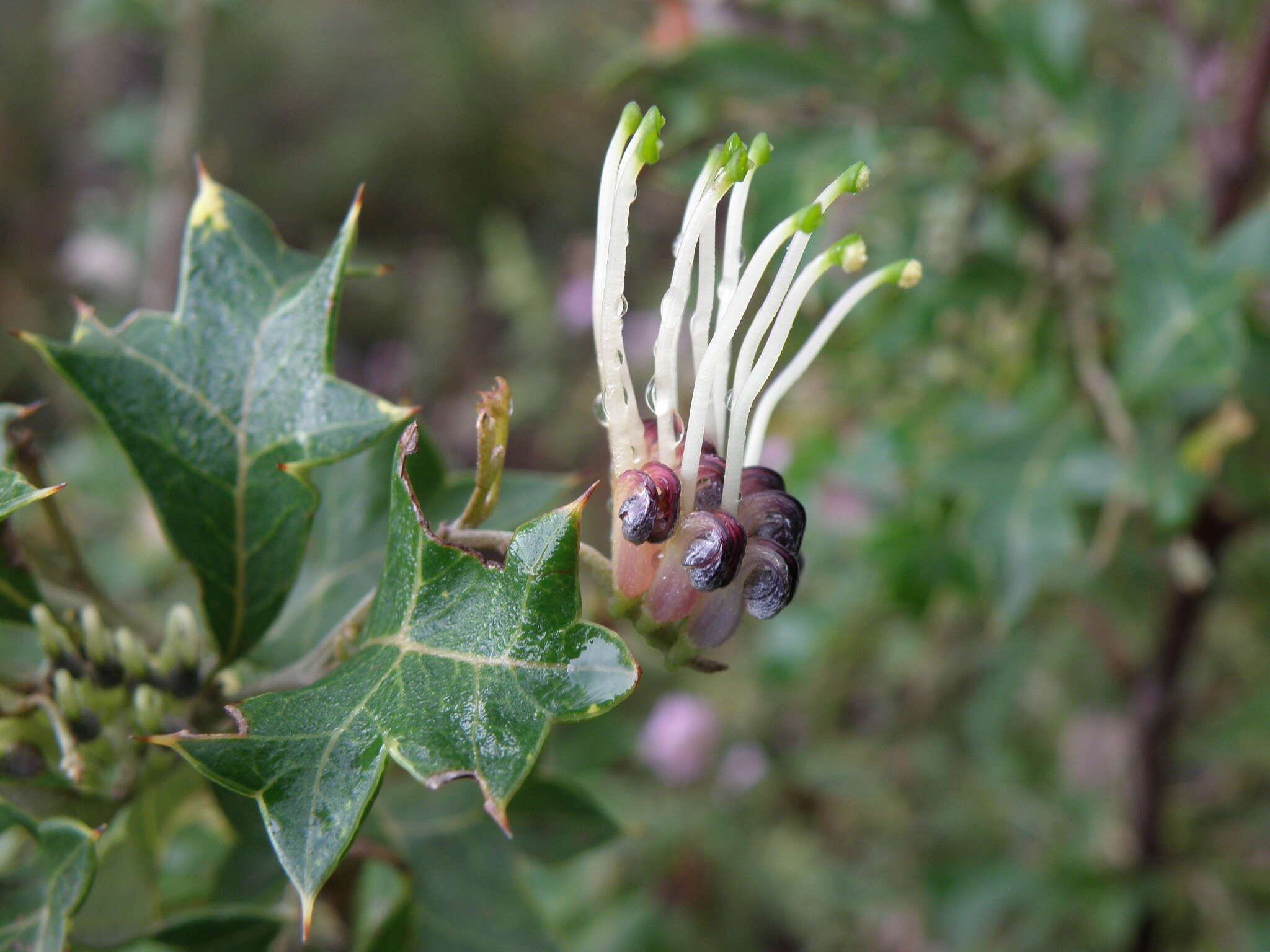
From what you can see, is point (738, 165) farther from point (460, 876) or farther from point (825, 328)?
point (460, 876)

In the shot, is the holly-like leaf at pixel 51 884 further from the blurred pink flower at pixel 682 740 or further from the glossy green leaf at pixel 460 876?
the blurred pink flower at pixel 682 740

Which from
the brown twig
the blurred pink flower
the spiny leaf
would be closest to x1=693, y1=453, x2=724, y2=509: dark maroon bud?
the spiny leaf

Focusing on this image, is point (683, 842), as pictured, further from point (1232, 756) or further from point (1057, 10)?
point (1057, 10)

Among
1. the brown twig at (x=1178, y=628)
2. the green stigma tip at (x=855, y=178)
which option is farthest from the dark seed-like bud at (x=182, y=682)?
the brown twig at (x=1178, y=628)

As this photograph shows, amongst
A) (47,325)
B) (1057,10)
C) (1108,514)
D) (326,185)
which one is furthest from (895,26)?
(326,185)

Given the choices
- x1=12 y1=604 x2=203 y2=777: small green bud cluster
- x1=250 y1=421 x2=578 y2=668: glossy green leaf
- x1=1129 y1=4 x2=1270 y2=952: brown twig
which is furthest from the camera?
x1=1129 y1=4 x2=1270 y2=952: brown twig

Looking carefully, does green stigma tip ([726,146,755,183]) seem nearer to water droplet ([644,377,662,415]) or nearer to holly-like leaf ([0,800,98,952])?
water droplet ([644,377,662,415])
